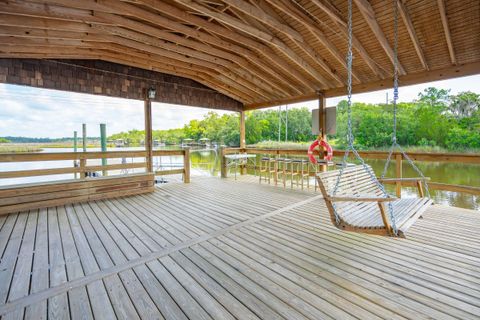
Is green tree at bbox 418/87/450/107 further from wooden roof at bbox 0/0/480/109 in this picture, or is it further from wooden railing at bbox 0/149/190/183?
wooden railing at bbox 0/149/190/183

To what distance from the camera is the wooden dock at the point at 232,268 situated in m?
1.56

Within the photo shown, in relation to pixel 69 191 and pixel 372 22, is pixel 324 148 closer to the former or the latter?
pixel 372 22

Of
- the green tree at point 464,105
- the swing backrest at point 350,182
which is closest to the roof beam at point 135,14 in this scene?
the swing backrest at point 350,182

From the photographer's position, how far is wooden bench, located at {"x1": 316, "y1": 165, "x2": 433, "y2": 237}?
193 centimetres

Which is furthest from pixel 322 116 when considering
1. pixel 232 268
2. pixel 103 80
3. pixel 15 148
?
pixel 15 148

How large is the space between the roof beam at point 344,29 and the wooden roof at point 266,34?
2cm

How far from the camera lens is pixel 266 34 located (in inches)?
160

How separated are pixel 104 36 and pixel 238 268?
4475mm

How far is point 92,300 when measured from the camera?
165 centimetres

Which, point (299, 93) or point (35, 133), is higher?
point (299, 93)

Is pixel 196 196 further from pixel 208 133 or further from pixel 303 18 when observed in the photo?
pixel 208 133

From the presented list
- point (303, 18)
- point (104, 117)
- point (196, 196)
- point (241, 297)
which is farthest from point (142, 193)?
point (303, 18)

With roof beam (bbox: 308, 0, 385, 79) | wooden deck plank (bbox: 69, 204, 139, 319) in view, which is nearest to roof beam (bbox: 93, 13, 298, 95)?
roof beam (bbox: 308, 0, 385, 79)

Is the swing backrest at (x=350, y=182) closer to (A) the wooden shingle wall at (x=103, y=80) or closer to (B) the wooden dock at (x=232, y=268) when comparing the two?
(B) the wooden dock at (x=232, y=268)
